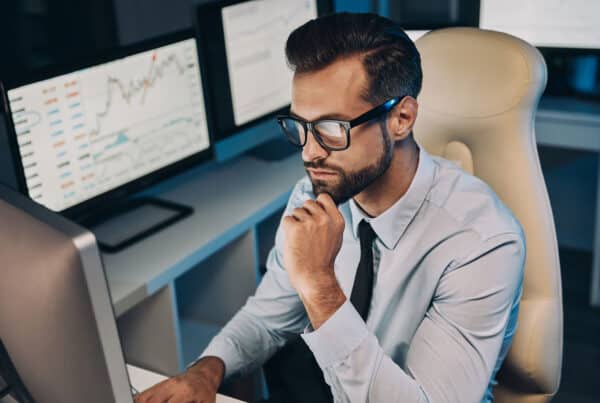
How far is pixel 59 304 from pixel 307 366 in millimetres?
731

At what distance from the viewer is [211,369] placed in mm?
1320

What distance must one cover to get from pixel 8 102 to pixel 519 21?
186cm

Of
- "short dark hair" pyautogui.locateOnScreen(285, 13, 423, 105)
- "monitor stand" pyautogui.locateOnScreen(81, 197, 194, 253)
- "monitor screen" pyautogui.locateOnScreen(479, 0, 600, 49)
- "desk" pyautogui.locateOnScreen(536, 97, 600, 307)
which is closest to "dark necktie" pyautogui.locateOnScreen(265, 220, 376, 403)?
"short dark hair" pyautogui.locateOnScreen(285, 13, 423, 105)

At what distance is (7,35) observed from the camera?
6.98 feet

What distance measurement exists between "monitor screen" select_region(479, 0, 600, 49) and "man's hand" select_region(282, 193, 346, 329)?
5.61 ft

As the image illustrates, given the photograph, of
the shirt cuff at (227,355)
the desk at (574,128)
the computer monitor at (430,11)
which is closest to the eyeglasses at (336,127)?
the shirt cuff at (227,355)

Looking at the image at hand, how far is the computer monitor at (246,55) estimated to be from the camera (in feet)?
6.41

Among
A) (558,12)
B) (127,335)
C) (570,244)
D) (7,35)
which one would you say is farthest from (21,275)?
(570,244)

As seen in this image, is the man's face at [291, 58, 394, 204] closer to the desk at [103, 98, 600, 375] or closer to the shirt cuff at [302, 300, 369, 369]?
the shirt cuff at [302, 300, 369, 369]

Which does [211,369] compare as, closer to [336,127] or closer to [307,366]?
[307,366]

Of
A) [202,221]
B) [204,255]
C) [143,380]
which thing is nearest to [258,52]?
[202,221]

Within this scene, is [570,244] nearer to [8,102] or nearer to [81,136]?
[81,136]

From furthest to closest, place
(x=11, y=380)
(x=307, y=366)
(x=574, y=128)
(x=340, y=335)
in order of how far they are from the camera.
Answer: (x=574, y=128), (x=307, y=366), (x=340, y=335), (x=11, y=380)

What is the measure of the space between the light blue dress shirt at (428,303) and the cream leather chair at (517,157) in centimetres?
7
